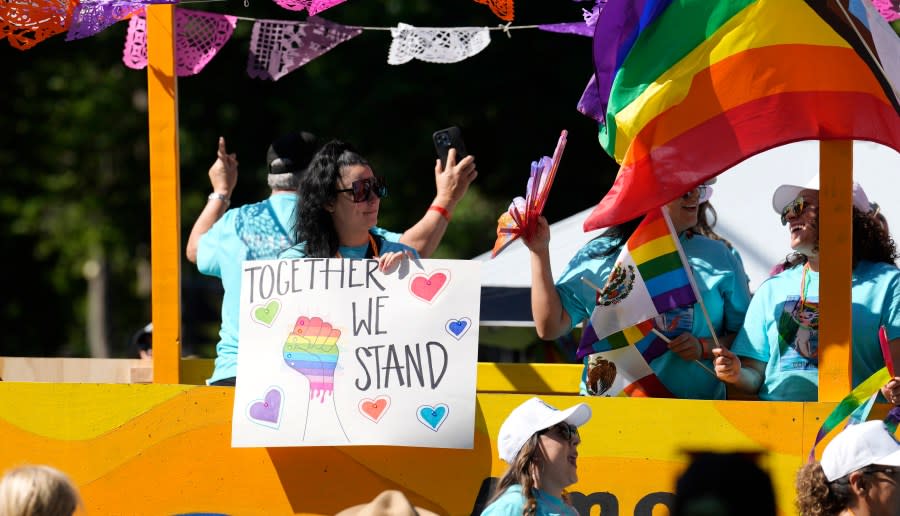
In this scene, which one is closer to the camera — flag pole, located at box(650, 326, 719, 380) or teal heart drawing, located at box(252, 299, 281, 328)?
teal heart drawing, located at box(252, 299, 281, 328)

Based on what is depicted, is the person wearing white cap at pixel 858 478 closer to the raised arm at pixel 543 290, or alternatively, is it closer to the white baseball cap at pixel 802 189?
the raised arm at pixel 543 290

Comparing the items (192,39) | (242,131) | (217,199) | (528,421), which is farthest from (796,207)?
(242,131)

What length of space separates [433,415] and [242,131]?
12.6 meters

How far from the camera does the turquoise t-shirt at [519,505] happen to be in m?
4.04

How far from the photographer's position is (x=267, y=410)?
4.83m

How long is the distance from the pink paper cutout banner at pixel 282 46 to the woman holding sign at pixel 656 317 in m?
2.46

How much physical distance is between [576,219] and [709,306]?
12.1 ft

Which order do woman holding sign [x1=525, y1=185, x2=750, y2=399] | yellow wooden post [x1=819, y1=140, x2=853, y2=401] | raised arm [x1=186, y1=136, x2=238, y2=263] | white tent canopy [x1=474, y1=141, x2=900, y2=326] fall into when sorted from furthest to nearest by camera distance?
white tent canopy [x1=474, y1=141, x2=900, y2=326] < raised arm [x1=186, y1=136, x2=238, y2=263] < woman holding sign [x1=525, y1=185, x2=750, y2=399] < yellow wooden post [x1=819, y1=140, x2=853, y2=401]

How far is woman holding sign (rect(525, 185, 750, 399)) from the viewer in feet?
16.4

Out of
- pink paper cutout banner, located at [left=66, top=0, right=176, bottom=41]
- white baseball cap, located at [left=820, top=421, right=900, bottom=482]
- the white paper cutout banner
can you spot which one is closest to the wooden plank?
white baseball cap, located at [left=820, top=421, right=900, bottom=482]

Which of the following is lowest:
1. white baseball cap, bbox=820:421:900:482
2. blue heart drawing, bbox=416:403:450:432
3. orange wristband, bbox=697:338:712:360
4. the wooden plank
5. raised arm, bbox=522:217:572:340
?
the wooden plank

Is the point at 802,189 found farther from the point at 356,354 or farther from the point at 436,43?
the point at 436,43

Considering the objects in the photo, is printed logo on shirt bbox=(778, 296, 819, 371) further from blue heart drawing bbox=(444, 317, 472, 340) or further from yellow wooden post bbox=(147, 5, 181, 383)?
yellow wooden post bbox=(147, 5, 181, 383)

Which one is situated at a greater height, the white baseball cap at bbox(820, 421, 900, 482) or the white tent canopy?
the white tent canopy
